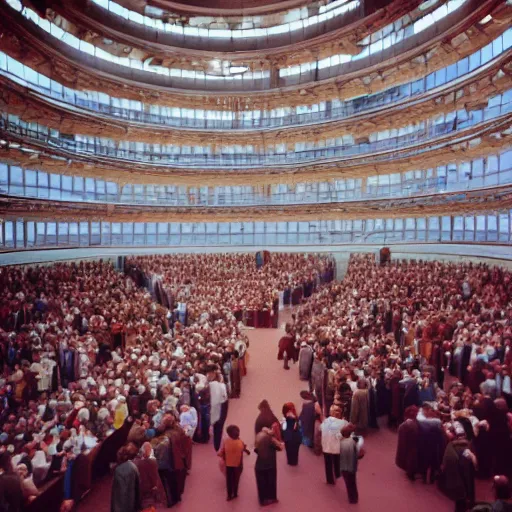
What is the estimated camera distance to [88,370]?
1141cm

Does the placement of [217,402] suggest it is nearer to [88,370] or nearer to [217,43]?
[88,370]

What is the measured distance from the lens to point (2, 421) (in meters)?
8.62

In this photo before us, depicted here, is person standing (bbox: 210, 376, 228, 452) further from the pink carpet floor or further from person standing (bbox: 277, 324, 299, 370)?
person standing (bbox: 277, 324, 299, 370)

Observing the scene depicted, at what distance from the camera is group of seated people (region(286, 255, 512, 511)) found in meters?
7.63

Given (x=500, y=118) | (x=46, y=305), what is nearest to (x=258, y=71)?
(x=500, y=118)

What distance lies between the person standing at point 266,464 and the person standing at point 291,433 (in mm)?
936

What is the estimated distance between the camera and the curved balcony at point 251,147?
1017 inches

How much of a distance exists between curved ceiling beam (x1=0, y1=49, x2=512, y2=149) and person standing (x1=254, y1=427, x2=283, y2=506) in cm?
1847

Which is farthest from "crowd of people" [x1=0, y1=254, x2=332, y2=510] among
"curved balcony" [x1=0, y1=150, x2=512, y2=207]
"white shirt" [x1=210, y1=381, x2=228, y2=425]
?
"curved balcony" [x1=0, y1=150, x2=512, y2=207]

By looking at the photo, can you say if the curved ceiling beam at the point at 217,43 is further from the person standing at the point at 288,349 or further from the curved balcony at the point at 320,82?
the person standing at the point at 288,349

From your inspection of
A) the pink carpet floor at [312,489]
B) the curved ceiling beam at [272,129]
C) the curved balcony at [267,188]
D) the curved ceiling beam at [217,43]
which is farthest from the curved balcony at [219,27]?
the pink carpet floor at [312,489]

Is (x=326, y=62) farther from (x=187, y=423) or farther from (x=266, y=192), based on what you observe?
(x=187, y=423)

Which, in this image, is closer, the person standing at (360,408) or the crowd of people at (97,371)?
the crowd of people at (97,371)

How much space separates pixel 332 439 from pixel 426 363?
18.2ft
